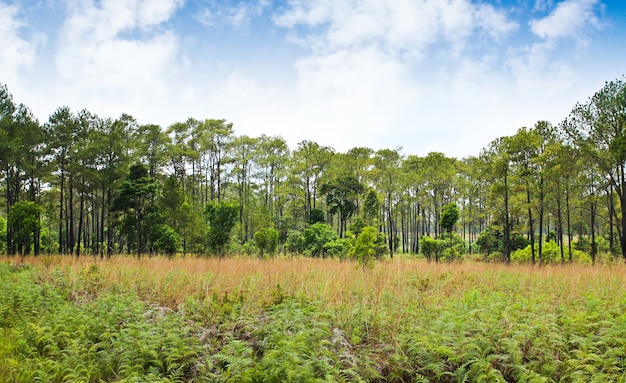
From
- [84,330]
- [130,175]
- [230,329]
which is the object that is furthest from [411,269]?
[130,175]

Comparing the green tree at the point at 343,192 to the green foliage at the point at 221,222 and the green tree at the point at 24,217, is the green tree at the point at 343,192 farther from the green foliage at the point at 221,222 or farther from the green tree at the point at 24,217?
the green tree at the point at 24,217

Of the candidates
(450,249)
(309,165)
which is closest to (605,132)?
(450,249)

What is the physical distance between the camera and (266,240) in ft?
80.1

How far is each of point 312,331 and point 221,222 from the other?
64.5 ft

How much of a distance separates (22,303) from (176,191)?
18608 millimetres

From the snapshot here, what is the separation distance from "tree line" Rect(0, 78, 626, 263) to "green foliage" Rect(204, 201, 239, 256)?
93 mm

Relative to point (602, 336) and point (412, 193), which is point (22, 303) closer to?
point (602, 336)

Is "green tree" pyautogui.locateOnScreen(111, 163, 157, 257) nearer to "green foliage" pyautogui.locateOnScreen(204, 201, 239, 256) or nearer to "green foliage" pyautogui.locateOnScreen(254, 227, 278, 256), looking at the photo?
"green foliage" pyautogui.locateOnScreen(204, 201, 239, 256)

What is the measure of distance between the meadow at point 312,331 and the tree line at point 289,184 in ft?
19.5

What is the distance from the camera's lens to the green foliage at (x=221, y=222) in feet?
76.0

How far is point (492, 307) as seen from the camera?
5496 mm

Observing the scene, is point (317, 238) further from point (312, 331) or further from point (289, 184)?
point (312, 331)

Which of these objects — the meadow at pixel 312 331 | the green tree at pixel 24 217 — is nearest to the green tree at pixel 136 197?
the green tree at pixel 24 217

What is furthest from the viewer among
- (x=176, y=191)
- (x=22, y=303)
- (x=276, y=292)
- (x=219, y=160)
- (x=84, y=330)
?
(x=219, y=160)
